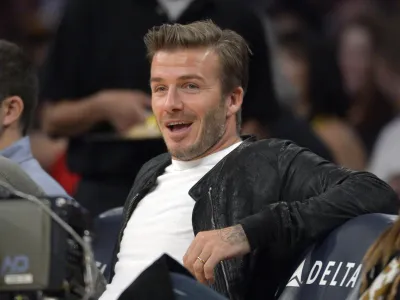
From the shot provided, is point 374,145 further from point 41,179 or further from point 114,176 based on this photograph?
point 41,179

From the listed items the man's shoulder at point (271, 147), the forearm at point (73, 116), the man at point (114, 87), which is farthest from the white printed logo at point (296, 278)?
the forearm at point (73, 116)

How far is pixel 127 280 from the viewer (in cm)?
344

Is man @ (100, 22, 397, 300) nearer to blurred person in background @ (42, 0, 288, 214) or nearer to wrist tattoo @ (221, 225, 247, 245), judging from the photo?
wrist tattoo @ (221, 225, 247, 245)

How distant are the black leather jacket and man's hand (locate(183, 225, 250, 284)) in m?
0.03

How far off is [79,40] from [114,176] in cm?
55

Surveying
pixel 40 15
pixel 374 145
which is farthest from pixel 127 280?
pixel 40 15

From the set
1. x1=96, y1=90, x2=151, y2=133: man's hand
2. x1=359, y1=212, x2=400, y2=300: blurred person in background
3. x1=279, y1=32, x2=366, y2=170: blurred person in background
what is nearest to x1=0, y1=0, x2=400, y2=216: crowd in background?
x1=279, y1=32, x2=366, y2=170: blurred person in background

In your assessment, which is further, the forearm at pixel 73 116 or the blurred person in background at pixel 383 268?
the forearm at pixel 73 116

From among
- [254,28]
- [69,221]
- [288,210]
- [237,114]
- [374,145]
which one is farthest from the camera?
[374,145]

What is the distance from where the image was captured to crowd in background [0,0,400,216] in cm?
608

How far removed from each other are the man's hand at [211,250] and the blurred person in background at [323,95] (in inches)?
112

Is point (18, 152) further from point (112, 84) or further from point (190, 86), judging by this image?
point (112, 84)

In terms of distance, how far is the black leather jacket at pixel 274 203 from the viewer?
3.22 m

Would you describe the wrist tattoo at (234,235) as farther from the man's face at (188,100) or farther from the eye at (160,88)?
the eye at (160,88)
